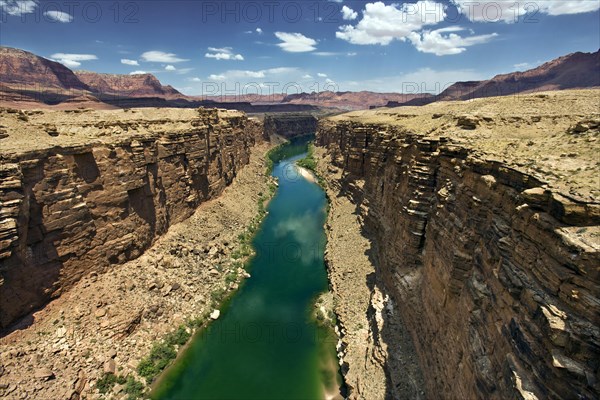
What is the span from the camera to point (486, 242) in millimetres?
11156

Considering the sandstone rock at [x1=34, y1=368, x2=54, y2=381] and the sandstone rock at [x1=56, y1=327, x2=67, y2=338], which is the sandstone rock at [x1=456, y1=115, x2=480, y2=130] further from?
the sandstone rock at [x1=34, y1=368, x2=54, y2=381]

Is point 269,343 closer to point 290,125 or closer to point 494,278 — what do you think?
point 494,278

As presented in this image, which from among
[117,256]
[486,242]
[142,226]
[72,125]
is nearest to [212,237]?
[142,226]

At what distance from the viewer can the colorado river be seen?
19.5 meters

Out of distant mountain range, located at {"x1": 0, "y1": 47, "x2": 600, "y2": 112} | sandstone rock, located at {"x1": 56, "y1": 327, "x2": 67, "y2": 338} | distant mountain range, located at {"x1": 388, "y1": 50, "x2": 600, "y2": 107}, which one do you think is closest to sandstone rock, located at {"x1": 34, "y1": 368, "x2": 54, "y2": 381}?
sandstone rock, located at {"x1": 56, "y1": 327, "x2": 67, "y2": 338}

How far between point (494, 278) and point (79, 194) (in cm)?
2300

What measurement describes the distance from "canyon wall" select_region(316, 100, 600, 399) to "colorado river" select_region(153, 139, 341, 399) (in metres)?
7.11

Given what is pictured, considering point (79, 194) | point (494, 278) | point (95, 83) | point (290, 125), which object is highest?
point (95, 83)

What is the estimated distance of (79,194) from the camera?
20328 mm

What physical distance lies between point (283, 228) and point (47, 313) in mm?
25875

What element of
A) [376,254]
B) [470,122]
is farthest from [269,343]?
[470,122]

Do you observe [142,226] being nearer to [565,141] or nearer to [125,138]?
[125,138]

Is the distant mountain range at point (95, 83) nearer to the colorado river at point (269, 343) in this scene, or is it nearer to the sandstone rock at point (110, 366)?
the colorado river at point (269, 343)

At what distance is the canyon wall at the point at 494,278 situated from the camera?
7069 millimetres
